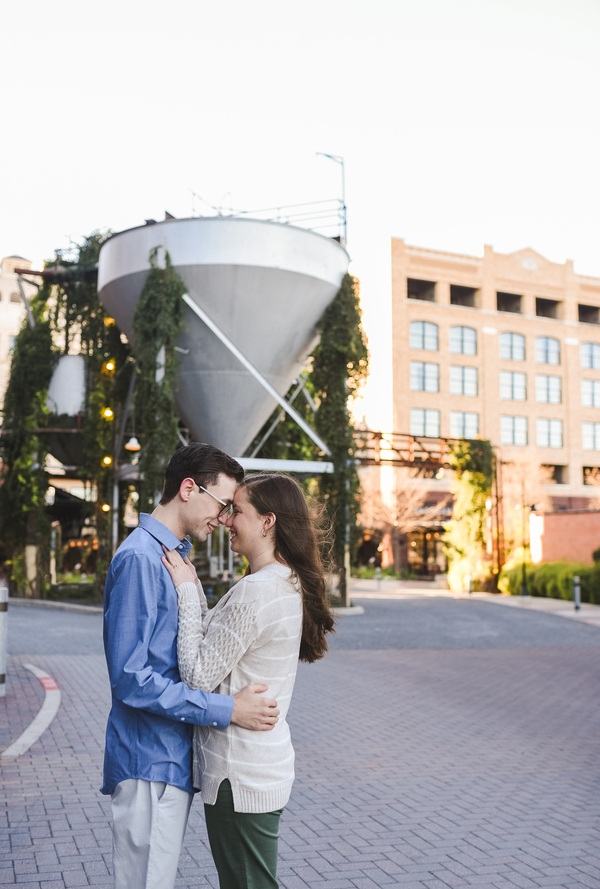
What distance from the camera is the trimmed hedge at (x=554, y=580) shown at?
27.4 meters

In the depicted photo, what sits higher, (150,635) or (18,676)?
(150,635)

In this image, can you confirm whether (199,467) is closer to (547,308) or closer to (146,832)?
(146,832)

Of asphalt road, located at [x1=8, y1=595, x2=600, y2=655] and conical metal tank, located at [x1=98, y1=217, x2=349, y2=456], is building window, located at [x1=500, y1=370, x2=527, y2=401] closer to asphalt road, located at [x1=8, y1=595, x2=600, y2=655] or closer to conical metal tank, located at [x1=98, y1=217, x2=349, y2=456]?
asphalt road, located at [x1=8, y1=595, x2=600, y2=655]

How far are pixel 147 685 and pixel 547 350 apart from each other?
6764 cm

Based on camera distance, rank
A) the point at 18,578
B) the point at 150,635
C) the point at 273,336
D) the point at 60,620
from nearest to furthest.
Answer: the point at 150,635, the point at 60,620, the point at 273,336, the point at 18,578

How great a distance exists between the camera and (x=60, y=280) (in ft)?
95.2

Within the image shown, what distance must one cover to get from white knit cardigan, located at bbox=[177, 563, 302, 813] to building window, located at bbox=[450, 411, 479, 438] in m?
60.4

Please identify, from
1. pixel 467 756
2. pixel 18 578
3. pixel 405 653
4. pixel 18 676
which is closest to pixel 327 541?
pixel 467 756

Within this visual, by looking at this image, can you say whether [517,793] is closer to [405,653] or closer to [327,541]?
[327,541]

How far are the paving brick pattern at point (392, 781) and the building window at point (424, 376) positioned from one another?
4786 cm

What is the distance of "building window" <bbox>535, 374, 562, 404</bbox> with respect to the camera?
2606 inches

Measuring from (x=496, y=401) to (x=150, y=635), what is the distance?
62.9 m

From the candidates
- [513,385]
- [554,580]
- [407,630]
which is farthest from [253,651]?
[513,385]

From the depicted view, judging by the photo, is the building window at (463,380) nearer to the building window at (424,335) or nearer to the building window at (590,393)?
the building window at (424,335)
